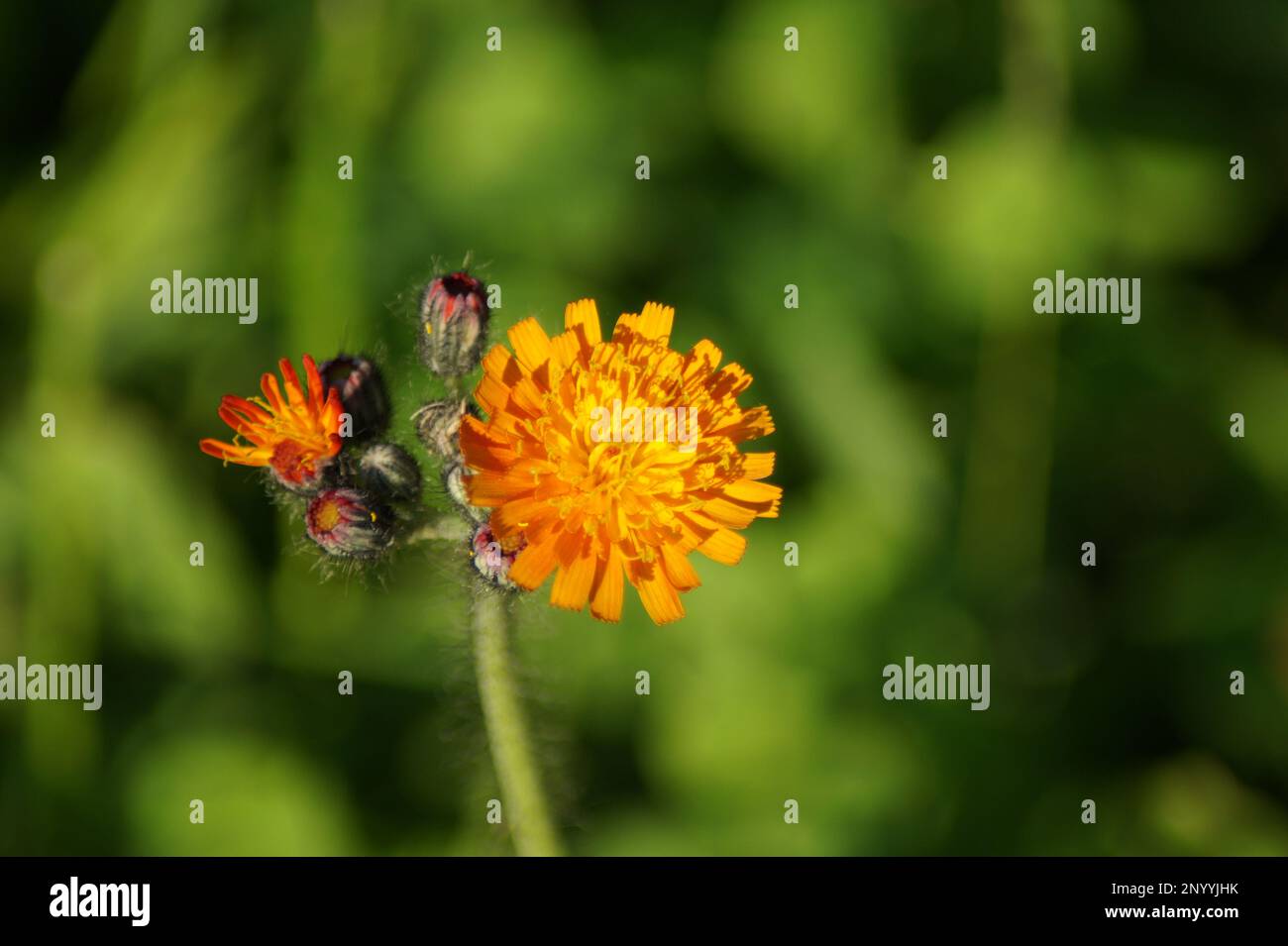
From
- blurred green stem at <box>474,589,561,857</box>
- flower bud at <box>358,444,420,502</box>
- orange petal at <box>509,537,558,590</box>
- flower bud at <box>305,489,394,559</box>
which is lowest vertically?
blurred green stem at <box>474,589,561,857</box>

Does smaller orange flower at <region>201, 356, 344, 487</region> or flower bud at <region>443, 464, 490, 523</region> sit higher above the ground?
smaller orange flower at <region>201, 356, 344, 487</region>

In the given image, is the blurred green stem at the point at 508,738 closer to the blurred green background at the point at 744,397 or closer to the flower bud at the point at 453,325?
the flower bud at the point at 453,325

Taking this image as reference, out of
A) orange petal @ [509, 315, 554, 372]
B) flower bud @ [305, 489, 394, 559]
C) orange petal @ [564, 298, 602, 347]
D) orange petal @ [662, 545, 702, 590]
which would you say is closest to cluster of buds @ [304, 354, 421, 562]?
flower bud @ [305, 489, 394, 559]

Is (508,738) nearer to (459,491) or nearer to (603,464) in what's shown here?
(459,491)

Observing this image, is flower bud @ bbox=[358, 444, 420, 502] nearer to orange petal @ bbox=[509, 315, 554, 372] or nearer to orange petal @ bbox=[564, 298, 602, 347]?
orange petal @ bbox=[509, 315, 554, 372]

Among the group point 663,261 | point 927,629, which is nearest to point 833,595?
point 927,629

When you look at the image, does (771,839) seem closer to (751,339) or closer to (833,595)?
(833,595)

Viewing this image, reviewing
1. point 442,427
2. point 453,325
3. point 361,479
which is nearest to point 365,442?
point 361,479
